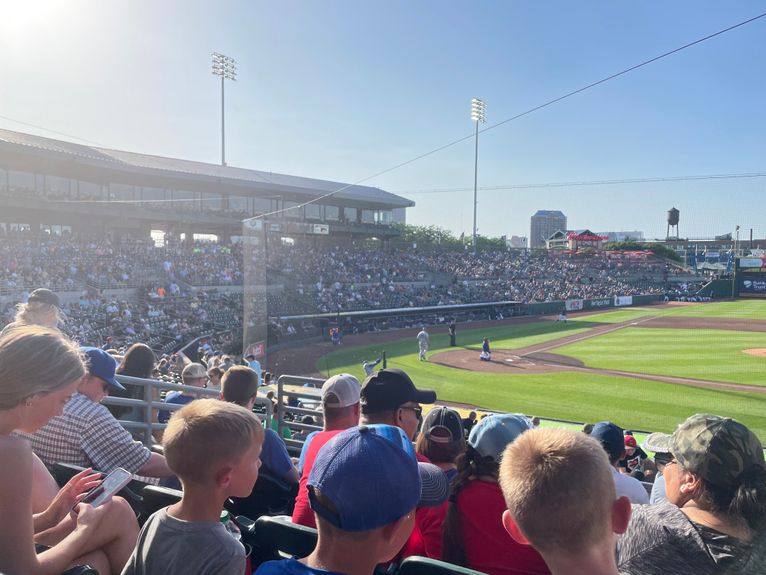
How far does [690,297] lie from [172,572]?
63.7 metres

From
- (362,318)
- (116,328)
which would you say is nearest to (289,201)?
(362,318)

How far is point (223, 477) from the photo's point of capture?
2.21m

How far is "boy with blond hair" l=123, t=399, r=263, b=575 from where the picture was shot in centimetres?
206

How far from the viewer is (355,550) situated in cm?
181

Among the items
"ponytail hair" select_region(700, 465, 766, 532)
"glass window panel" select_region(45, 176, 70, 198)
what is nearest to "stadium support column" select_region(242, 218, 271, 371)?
"ponytail hair" select_region(700, 465, 766, 532)

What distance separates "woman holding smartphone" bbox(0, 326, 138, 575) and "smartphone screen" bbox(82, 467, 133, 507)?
0.04 m

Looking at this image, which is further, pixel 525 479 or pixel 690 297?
pixel 690 297

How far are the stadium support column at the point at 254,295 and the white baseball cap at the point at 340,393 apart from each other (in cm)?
1278

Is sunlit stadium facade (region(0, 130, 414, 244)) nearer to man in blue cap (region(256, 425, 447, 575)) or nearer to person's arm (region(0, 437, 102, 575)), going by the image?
person's arm (region(0, 437, 102, 575))

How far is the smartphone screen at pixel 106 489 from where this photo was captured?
8.33ft

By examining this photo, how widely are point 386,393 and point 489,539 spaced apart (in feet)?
4.47

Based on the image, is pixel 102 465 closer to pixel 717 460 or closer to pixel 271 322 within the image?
pixel 717 460

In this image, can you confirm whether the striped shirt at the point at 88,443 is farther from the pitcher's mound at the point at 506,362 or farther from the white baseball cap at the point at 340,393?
the pitcher's mound at the point at 506,362

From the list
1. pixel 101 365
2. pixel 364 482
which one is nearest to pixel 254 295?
pixel 101 365
